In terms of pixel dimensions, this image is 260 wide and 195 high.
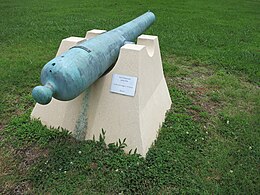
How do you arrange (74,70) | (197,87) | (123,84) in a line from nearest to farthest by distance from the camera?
(74,70), (123,84), (197,87)

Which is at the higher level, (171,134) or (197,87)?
(171,134)

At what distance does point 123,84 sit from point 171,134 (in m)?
0.98

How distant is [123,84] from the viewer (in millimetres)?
3018

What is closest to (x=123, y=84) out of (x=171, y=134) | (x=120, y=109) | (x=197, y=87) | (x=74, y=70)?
(x=120, y=109)

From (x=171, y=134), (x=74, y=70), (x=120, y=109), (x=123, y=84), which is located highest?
(x=74, y=70)

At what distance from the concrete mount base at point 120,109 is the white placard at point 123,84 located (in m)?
0.04

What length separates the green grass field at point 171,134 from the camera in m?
2.78

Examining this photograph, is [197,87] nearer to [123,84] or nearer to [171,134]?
[171,134]

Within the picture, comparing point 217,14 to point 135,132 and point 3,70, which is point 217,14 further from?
point 135,132

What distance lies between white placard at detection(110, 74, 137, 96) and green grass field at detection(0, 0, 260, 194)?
66 cm

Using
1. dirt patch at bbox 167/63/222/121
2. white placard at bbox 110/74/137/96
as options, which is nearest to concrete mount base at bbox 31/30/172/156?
white placard at bbox 110/74/137/96

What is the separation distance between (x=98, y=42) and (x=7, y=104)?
2.21 m

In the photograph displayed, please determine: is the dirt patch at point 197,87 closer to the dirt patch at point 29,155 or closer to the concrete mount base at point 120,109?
the concrete mount base at point 120,109

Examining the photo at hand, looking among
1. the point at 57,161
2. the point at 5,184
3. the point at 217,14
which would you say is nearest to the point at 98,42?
the point at 57,161
